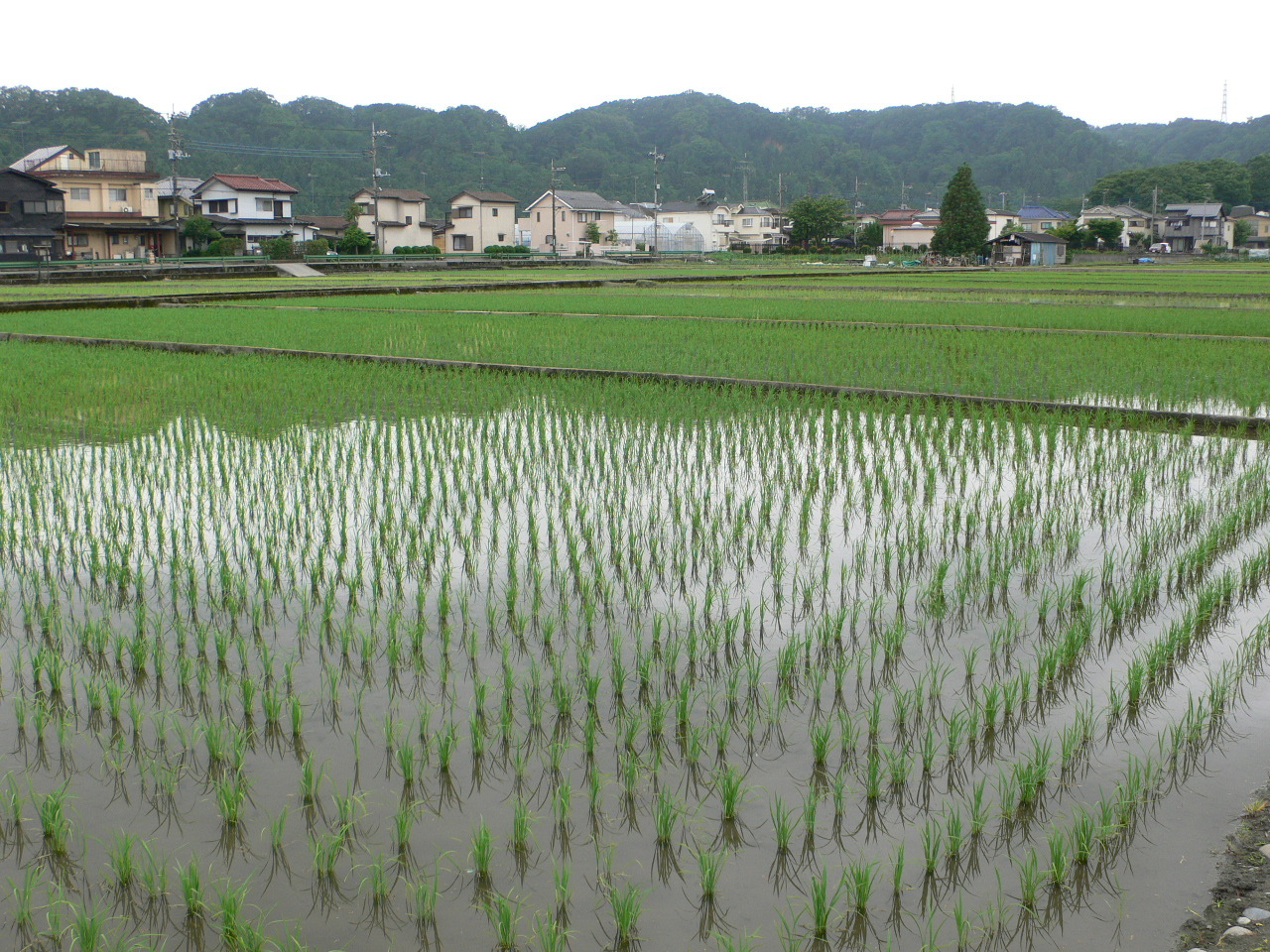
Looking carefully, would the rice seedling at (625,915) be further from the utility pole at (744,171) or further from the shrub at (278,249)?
the utility pole at (744,171)

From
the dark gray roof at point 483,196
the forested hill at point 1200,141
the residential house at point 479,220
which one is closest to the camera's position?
the dark gray roof at point 483,196

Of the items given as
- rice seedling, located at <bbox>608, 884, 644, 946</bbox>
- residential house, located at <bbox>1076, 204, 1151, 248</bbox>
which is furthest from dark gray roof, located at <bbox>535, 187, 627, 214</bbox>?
rice seedling, located at <bbox>608, 884, 644, 946</bbox>

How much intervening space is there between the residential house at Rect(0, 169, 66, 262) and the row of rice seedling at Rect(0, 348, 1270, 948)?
134 feet

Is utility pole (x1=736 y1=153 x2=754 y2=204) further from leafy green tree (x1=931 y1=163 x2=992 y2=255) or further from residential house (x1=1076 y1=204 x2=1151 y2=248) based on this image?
leafy green tree (x1=931 y1=163 x2=992 y2=255)

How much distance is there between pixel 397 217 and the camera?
5891cm

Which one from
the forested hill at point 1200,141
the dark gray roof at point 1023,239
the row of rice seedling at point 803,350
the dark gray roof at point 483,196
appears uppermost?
the forested hill at point 1200,141

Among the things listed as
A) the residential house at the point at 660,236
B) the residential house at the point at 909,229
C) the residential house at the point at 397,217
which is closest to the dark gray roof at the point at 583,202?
the residential house at the point at 660,236

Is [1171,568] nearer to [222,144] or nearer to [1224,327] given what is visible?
[1224,327]

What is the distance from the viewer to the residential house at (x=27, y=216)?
4100 centimetres

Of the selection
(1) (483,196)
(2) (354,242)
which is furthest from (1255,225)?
(2) (354,242)

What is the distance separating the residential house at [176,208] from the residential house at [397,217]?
8.56 m

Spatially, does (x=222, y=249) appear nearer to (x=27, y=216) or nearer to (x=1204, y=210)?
(x=27, y=216)

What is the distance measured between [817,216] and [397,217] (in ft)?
76.3

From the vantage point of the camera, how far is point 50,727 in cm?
321
